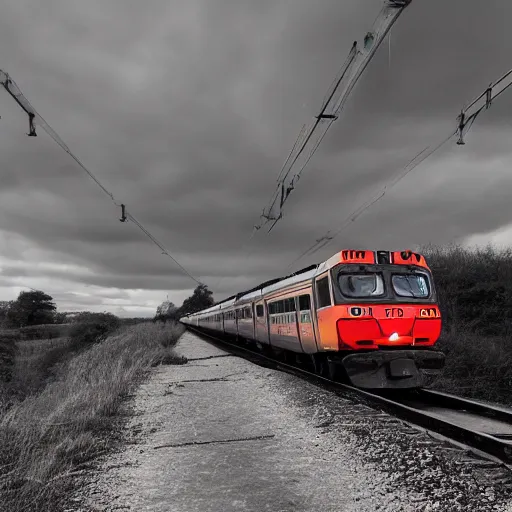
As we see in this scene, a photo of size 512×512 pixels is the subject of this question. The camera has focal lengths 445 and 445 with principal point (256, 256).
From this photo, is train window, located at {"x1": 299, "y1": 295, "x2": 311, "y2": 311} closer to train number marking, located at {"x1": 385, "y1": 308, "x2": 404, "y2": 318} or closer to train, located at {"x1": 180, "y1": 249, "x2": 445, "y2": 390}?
train, located at {"x1": 180, "y1": 249, "x2": 445, "y2": 390}

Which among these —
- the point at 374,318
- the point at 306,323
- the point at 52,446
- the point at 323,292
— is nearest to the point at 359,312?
the point at 374,318

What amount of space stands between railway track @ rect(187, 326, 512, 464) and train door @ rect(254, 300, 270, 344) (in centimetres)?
595

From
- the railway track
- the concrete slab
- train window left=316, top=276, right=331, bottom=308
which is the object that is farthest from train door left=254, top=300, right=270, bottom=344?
the concrete slab

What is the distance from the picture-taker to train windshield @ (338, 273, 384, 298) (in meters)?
9.12

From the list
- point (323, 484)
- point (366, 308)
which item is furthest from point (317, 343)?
point (323, 484)

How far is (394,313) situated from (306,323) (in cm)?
251

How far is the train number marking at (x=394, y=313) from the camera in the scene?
8977mm

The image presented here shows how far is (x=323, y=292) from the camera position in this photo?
9.66m

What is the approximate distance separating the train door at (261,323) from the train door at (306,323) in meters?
4.78

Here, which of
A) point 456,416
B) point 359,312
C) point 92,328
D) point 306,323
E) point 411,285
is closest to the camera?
point 456,416

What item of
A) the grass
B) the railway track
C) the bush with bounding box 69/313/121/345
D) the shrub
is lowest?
the railway track

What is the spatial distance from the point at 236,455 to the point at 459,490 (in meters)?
2.34

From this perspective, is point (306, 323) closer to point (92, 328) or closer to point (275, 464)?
point (275, 464)

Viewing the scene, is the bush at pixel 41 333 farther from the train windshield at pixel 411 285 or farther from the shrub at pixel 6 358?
the train windshield at pixel 411 285
